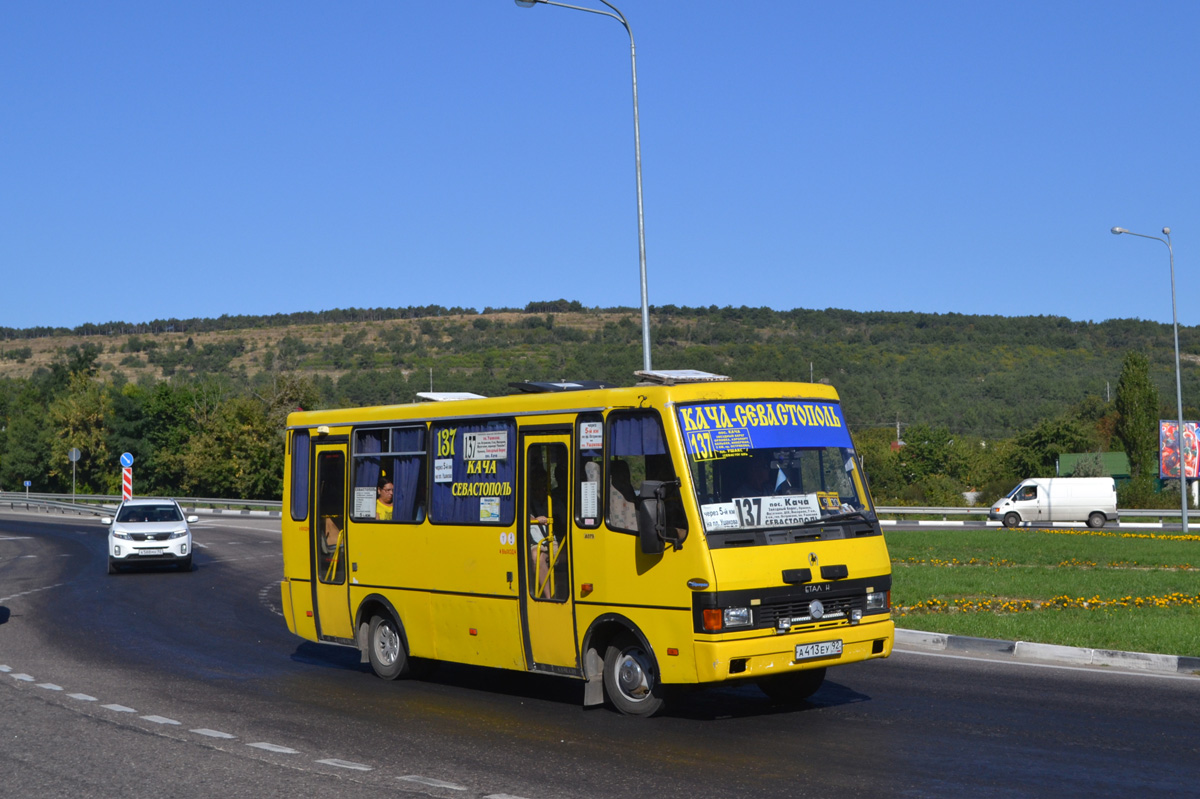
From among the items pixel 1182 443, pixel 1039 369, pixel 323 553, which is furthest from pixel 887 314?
pixel 323 553

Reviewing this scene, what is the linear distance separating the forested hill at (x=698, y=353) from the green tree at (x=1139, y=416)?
22182 millimetres

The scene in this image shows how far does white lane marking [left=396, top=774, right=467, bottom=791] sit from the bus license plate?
119 inches

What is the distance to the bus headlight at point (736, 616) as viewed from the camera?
30.2 ft

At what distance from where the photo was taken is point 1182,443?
41375mm

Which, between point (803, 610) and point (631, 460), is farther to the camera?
point (631, 460)

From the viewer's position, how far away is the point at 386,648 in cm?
1282

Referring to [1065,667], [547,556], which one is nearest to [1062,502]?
[1065,667]

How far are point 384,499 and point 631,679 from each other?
3910 millimetres

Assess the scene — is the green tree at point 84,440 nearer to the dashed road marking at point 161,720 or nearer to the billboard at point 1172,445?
the billboard at point 1172,445

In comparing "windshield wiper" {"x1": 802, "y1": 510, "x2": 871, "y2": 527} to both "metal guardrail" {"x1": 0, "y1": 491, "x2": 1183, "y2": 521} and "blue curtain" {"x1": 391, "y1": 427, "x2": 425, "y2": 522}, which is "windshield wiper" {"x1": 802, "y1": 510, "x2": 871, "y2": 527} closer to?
"blue curtain" {"x1": 391, "y1": 427, "x2": 425, "y2": 522}

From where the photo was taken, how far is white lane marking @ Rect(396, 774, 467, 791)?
7.72 meters

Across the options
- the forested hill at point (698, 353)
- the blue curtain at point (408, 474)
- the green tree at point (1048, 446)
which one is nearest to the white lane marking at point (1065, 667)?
the blue curtain at point (408, 474)

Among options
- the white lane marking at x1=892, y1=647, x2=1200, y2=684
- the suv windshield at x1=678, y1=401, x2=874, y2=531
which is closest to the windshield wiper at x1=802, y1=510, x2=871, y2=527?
the suv windshield at x1=678, y1=401, x2=874, y2=531

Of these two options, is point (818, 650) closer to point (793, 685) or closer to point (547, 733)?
point (793, 685)
